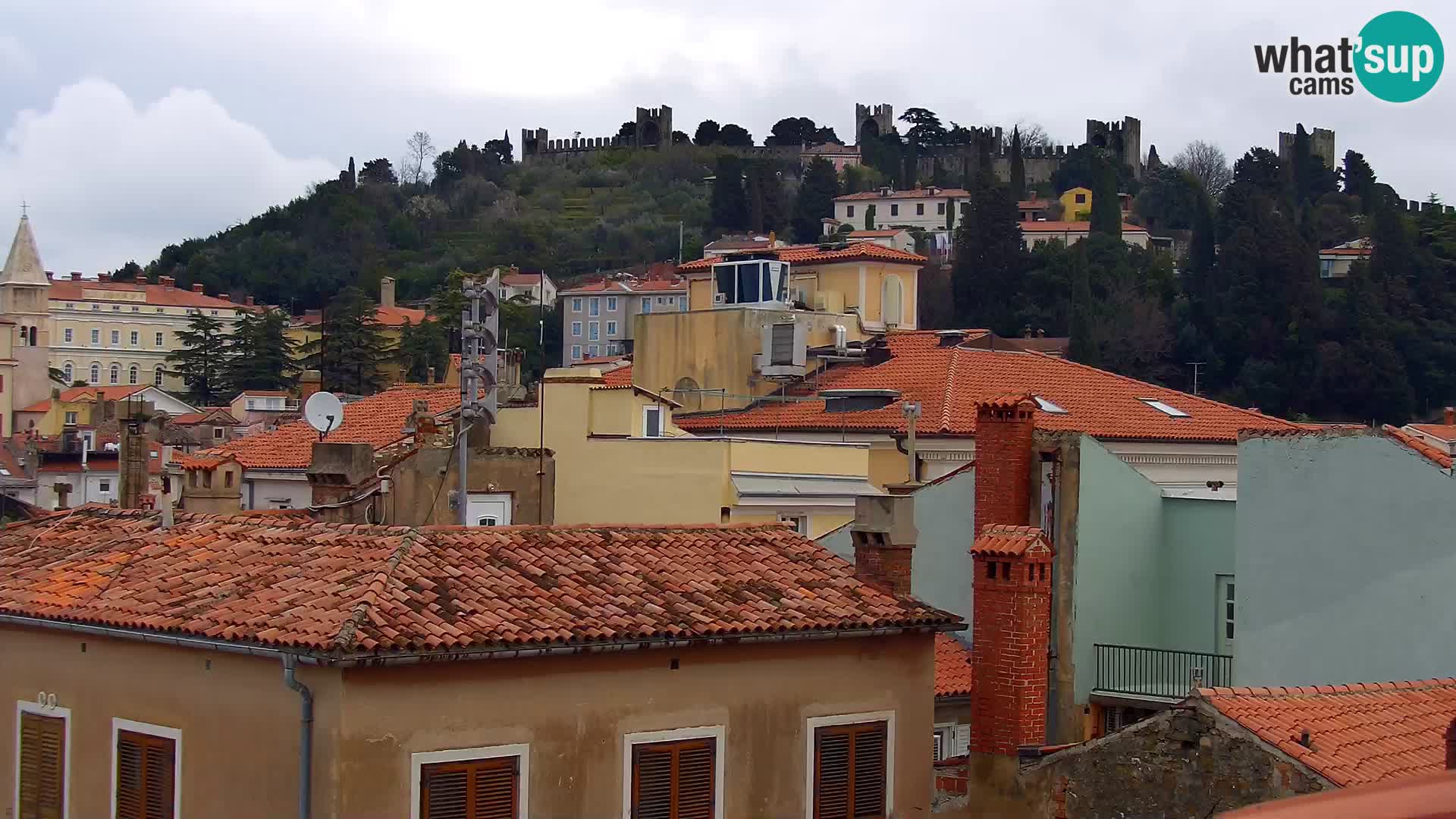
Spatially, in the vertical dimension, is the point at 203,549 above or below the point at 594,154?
below

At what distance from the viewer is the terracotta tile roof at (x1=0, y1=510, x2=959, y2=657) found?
12.3 meters

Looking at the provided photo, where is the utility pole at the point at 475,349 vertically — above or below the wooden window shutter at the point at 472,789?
above

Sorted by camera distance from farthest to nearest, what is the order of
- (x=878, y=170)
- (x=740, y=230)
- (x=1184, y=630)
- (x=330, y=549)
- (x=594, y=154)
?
(x=594, y=154)
(x=878, y=170)
(x=740, y=230)
(x=1184, y=630)
(x=330, y=549)

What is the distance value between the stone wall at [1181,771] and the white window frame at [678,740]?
9.17 ft

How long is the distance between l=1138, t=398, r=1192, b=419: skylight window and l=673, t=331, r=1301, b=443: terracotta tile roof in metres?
0.13

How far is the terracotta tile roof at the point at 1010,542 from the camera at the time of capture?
46.5 ft

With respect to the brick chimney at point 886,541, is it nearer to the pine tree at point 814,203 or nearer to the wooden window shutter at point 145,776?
the wooden window shutter at point 145,776

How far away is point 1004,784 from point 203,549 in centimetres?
613

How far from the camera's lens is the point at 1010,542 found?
46.9ft

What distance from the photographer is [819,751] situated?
1398 cm

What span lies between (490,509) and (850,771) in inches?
450

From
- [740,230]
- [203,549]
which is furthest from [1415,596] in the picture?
[740,230]

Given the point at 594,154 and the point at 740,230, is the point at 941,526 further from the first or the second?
the point at 594,154

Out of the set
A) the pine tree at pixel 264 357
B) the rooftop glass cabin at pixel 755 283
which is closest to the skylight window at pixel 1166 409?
the rooftop glass cabin at pixel 755 283
